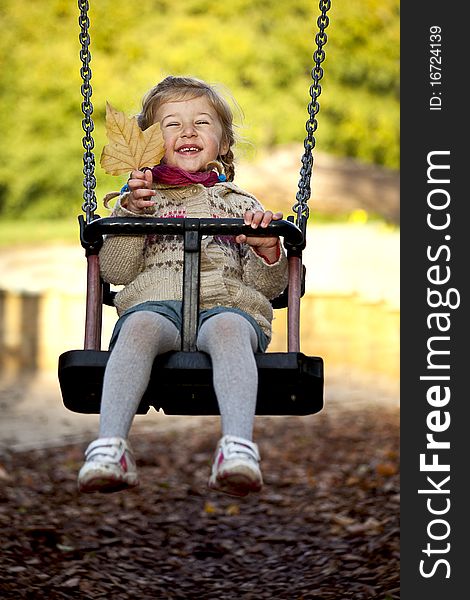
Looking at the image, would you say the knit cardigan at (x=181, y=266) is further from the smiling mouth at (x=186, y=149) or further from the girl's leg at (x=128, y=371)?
the girl's leg at (x=128, y=371)

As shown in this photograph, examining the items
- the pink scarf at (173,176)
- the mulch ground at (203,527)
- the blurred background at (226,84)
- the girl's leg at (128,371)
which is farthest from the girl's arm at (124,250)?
the blurred background at (226,84)

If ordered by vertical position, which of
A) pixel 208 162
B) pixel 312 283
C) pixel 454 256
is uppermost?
pixel 312 283

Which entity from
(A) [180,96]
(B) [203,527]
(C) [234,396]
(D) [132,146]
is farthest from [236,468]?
(B) [203,527]

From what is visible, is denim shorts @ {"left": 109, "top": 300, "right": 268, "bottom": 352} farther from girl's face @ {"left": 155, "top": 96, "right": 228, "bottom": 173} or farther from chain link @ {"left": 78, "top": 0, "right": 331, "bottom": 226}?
girl's face @ {"left": 155, "top": 96, "right": 228, "bottom": 173}

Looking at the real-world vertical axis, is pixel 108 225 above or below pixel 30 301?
below

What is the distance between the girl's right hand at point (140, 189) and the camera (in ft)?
10.1

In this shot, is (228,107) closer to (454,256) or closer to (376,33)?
(454,256)

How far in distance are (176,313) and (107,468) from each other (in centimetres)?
63

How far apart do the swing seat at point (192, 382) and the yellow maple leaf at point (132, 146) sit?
61cm

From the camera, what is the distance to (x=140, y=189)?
3094 mm

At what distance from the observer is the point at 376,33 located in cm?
1634

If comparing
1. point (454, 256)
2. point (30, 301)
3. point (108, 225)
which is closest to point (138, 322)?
point (108, 225)

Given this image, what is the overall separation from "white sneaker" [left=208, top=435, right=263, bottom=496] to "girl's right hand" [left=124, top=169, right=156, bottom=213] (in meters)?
0.79

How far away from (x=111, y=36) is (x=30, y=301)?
23.4 feet
